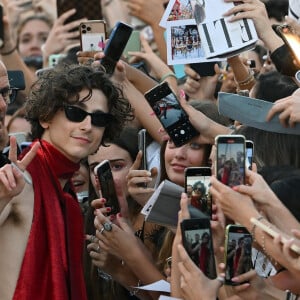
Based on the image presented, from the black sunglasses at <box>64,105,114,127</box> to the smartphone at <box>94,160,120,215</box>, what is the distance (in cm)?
20

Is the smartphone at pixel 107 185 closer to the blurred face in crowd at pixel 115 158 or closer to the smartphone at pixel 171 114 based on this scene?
the smartphone at pixel 171 114

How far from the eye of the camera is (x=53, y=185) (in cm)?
488

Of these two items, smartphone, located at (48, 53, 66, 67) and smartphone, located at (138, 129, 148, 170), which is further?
smartphone, located at (48, 53, 66, 67)

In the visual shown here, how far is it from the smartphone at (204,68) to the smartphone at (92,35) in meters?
0.82

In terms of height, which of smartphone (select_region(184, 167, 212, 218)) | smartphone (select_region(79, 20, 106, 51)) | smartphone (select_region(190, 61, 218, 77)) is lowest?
smartphone (select_region(184, 167, 212, 218))

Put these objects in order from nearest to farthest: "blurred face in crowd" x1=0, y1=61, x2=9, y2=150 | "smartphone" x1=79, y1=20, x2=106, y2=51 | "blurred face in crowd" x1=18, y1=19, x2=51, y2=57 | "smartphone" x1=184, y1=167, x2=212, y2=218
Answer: "smartphone" x1=184, y1=167, x2=212, y2=218, "blurred face in crowd" x1=0, y1=61, x2=9, y2=150, "smartphone" x1=79, y1=20, x2=106, y2=51, "blurred face in crowd" x1=18, y1=19, x2=51, y2=57

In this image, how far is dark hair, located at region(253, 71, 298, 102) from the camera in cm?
530

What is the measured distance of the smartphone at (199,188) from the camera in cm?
448

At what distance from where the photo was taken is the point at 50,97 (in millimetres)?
5086

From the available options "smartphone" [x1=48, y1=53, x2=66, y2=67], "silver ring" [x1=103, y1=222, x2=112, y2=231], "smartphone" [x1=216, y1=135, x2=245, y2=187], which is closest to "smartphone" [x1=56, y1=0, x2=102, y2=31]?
"smartphone" [x1=48, y1=53, x2=66, y2=67]

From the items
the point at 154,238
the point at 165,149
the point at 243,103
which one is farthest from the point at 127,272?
the point at 243,103

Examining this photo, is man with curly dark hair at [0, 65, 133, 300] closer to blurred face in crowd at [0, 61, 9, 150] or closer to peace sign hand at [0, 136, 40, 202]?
peace sign hand at [0, 136, 40, 202]

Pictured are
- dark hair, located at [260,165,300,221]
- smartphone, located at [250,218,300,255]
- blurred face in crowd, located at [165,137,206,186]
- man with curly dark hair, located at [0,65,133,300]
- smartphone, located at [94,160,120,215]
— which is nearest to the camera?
smartphone, located at [250,218,300,255]

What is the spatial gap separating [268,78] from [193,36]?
2.20 ft
